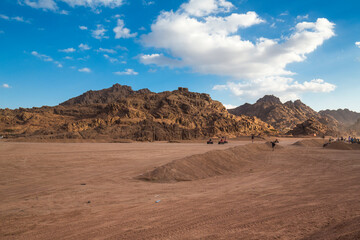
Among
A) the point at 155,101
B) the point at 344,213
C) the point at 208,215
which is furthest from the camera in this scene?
the point at 155,101

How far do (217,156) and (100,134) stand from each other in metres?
36.4

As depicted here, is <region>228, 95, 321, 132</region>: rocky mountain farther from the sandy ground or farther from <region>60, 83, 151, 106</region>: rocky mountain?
the sandy ground

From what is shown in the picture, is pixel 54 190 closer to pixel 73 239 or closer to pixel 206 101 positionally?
pixel 73 239

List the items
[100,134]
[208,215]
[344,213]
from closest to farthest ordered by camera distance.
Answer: [344,213], [208,215], [100,134]

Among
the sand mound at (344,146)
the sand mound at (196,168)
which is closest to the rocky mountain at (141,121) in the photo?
the sand mound at (344,146)

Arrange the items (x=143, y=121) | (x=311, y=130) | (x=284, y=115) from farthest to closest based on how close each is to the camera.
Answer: (x=284, y=115) < (x=311, y=130) < (x=143, y=121)

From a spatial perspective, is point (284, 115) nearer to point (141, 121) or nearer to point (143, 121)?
point (141, 121)

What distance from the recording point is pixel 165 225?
4113 mm

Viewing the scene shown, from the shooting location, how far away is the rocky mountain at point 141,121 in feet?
157

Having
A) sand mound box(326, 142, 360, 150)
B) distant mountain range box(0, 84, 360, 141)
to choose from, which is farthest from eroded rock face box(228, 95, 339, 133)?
sand mound box(326, 142, 360, 150)

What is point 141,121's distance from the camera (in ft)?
182

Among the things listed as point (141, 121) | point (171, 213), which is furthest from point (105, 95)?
point (171, 213)

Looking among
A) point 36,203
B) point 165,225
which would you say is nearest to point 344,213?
point 165,225

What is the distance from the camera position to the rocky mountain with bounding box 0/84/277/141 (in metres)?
48.0
